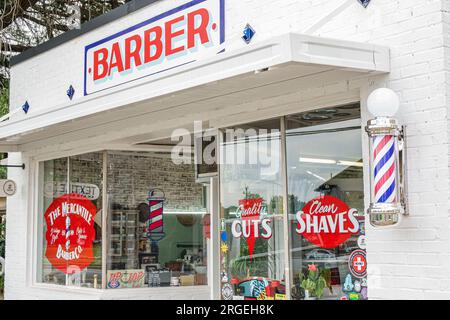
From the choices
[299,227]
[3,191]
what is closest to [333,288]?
[299,227]

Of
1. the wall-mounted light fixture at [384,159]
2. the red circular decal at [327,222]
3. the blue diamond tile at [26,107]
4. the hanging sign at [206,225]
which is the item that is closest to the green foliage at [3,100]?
the blue diamond tile at [26,107]

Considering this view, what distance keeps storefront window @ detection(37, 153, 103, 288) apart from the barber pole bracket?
736 millimetres

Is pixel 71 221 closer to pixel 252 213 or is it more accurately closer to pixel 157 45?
pixel 157 45

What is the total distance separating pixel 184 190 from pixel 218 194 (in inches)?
102

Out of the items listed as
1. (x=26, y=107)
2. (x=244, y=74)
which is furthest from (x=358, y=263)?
(x=26, y=107)

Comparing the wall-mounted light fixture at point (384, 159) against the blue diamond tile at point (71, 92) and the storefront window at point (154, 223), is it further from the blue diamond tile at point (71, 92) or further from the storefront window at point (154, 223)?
the blue diamond tile at point (71, 92)

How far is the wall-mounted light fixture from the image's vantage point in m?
5.12

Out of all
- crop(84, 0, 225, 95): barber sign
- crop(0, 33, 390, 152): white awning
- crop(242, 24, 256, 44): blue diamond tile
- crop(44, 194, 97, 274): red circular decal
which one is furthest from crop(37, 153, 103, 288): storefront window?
crop(242, 24, 256, 44): blue diamond tile

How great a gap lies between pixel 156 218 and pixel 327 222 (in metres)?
4.13

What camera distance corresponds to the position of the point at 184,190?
10.1 m

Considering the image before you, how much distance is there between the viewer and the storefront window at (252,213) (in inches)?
270

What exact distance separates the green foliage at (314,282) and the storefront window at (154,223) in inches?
127

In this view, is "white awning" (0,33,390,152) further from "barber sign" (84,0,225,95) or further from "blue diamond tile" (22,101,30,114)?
"blue diamond tile" (22,101,30,114)

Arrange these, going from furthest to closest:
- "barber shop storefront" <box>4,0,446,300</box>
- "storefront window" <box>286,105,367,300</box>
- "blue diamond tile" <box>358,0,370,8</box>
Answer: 1. "storefront window" <box>286,105,367,300</box>
2. "blue diamond tile" <box>358,0,370,8</box>
3. "barber shop storefront" <box>4,0,446,300</box>
